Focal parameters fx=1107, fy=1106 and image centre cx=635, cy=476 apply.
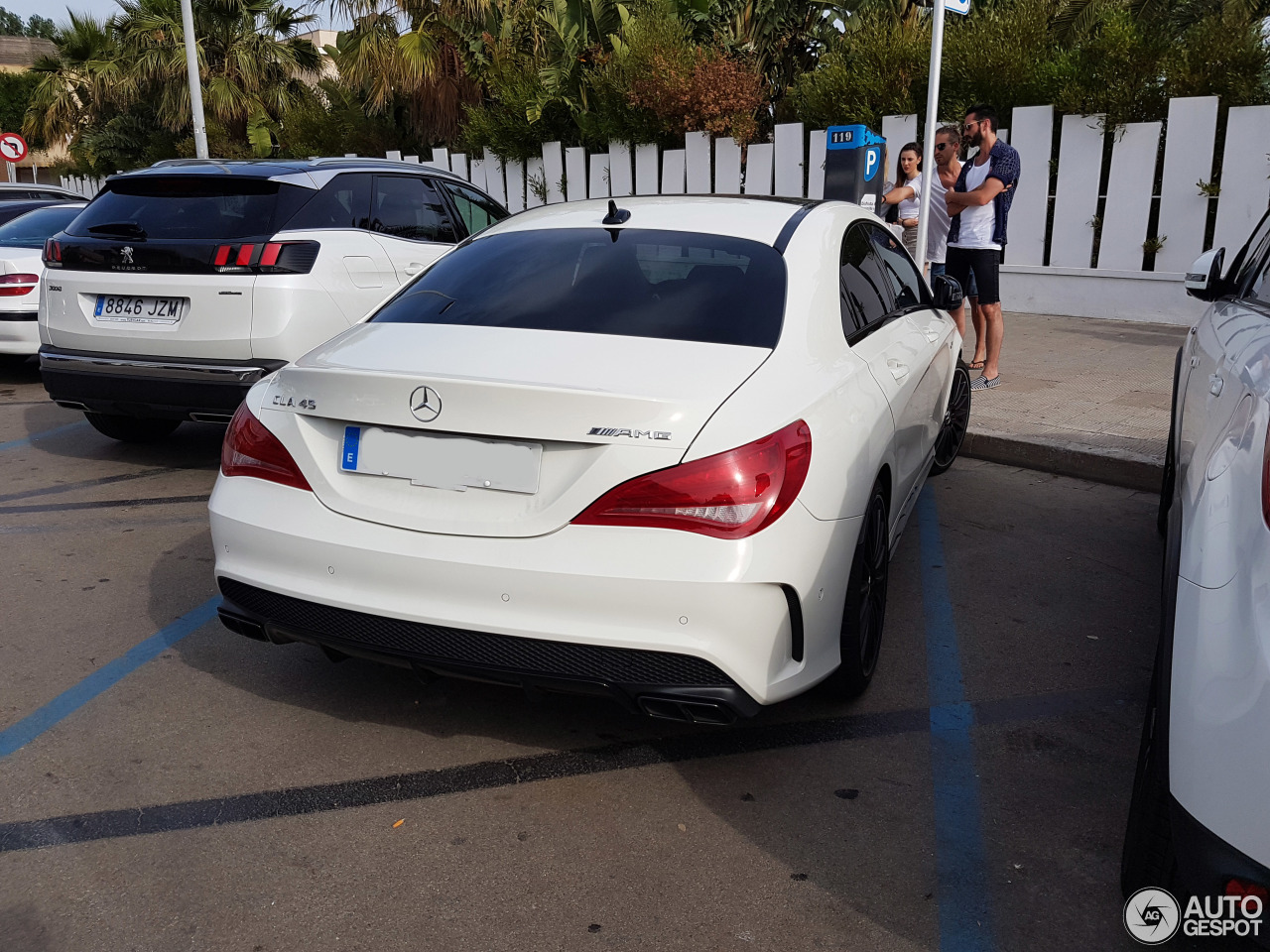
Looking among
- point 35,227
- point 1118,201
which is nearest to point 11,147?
point 35,227

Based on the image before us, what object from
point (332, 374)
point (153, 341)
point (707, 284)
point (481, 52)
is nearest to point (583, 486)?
point (332, 374)

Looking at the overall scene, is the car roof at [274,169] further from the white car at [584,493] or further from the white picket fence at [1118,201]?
the white picket fence at [1118,201]

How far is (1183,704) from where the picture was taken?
1.99m

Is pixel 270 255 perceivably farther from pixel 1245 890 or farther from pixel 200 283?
pixel 1245 890

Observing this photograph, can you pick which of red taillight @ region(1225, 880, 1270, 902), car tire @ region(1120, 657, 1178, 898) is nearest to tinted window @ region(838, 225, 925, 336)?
car tire @ region(1120, 657, 1178, 898)

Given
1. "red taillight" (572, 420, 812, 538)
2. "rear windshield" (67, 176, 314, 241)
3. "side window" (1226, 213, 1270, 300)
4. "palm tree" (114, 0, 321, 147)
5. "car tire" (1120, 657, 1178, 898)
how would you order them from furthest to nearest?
"palm tree" (114, 0, 321, 147)
"rear windshield" (67, 176, 314, 241)
"side window" (1226, 213, 1270, 300)
"red taillight" (572, 420, 812, 538)
"car tire" (1120, 657, 1178, 898)

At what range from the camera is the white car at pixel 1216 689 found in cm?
183

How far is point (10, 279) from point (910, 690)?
26.9 ft

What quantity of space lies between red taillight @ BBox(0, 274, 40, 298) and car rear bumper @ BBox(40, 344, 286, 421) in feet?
11.4

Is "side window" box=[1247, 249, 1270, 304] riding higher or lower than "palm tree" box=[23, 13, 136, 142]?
lower

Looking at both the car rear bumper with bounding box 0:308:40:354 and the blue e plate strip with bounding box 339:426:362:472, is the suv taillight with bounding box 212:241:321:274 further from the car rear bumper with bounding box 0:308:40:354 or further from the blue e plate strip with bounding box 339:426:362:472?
the car rear bumper with bounding box 0:308:40:354

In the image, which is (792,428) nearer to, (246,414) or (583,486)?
(583,486)

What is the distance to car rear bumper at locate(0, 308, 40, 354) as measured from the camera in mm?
8883

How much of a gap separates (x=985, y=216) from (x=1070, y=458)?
236cm
